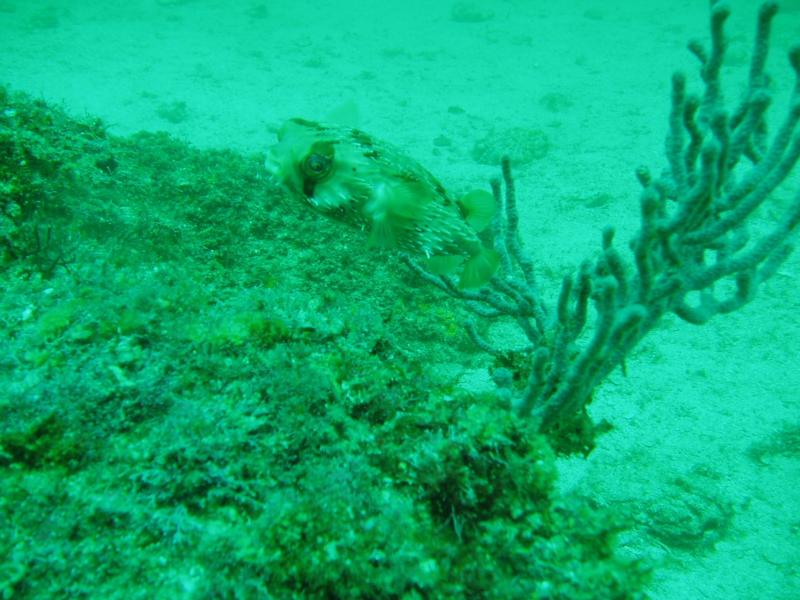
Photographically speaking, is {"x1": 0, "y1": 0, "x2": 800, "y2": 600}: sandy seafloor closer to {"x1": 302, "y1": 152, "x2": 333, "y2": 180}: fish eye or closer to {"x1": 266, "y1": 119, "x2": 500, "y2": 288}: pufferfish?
{"x1": 266, "y1": 119, "x2": 500, "y2": 288}: pufferfish

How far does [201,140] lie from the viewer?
9.85 meters

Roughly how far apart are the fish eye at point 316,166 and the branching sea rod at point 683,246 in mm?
1452

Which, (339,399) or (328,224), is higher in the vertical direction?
(339,399)

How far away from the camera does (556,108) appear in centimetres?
1237

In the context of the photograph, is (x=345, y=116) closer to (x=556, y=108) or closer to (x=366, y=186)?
(x=366, y=186)

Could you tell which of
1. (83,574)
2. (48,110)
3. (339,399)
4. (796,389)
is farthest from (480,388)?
(48,110)

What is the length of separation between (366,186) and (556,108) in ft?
38.9

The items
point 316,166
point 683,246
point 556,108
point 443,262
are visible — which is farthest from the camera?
point 556,108

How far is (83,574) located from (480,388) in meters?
3.17

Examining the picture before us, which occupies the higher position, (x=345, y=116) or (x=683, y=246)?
(x=345, y=116)

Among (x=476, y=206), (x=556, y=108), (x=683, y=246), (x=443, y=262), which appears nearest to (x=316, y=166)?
(x=443, y=262)

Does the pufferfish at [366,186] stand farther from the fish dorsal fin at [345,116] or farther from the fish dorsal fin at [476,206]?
the fish dorsal fin at [345,116]

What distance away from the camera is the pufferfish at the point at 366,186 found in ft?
7.95

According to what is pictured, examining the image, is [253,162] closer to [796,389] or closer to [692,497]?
[692,497]
